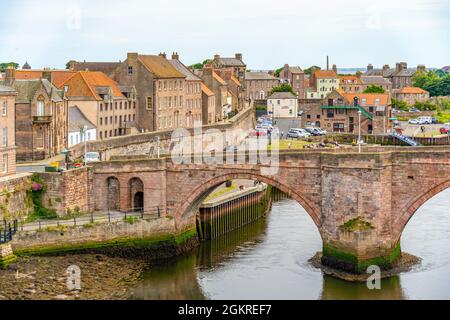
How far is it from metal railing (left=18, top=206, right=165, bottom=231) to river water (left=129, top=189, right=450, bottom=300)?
369cm

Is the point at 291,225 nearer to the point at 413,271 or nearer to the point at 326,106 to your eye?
the point at 413,271

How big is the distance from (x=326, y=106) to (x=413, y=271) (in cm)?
6659

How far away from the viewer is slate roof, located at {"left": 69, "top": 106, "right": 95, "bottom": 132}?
73500 mm

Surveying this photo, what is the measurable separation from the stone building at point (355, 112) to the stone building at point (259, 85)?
157 feet

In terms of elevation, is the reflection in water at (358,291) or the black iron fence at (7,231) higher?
the black iron fence at (7,231)

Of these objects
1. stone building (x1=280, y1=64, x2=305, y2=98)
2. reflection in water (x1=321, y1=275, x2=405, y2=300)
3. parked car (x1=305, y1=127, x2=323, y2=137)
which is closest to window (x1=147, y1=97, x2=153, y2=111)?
parked car (x1=305, y1=127, x2=323, y2=137)

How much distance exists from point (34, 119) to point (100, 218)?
14119 millimetres

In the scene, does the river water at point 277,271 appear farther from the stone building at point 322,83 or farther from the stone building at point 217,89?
the stone building at point 322,83

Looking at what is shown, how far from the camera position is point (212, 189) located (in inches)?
2149

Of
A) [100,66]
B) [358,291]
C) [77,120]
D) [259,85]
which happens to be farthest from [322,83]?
[358,291]

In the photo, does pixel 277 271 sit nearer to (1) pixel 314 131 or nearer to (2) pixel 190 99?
(2) pixel 190 99

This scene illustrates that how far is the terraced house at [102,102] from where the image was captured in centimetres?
7806

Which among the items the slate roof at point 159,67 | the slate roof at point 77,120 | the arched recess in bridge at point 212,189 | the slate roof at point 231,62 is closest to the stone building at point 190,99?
the slate roof at point 159,67
